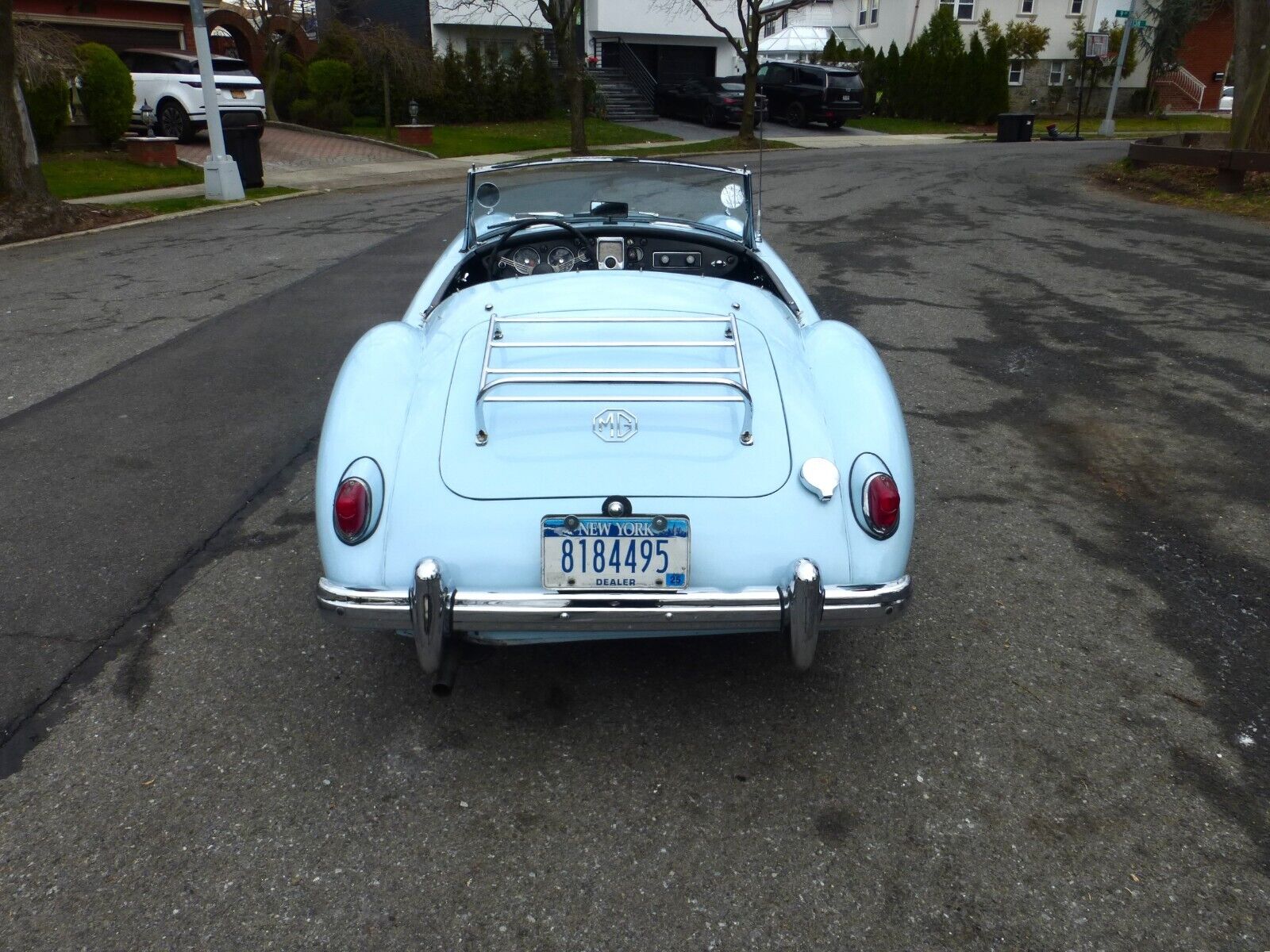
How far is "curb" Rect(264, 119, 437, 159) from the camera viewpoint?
880 inches

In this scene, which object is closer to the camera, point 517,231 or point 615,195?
point 517,231

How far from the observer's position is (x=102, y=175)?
1645 cm

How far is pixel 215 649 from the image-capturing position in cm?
338

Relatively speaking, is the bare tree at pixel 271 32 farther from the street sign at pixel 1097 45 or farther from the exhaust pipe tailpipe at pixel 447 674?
the exhaust pipe tailpipe at pixel 447 674

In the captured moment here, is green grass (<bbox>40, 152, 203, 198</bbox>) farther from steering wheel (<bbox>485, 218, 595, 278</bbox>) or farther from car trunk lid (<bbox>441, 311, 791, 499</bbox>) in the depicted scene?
car trunk lid (<bbox>441, 311, 791, 499</bbox>)

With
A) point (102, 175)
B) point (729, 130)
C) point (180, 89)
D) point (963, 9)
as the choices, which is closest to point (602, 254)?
point (102, 175)

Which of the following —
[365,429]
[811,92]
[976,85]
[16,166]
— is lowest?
[16,166]

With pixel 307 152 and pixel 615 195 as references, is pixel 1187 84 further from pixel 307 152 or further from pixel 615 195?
pixel 615 195

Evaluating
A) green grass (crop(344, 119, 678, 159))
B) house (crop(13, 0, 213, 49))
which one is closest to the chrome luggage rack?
green grass (crop(344, 119, 678, 159))

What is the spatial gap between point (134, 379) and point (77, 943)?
4.78 m

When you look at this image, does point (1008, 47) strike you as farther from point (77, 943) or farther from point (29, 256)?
point (77, 943)

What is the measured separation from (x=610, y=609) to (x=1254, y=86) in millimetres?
16672

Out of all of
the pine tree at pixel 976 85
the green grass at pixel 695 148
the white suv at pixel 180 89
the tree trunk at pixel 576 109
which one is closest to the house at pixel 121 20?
the white suv at pixel 180 89

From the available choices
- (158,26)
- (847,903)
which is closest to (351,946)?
(847,903)
